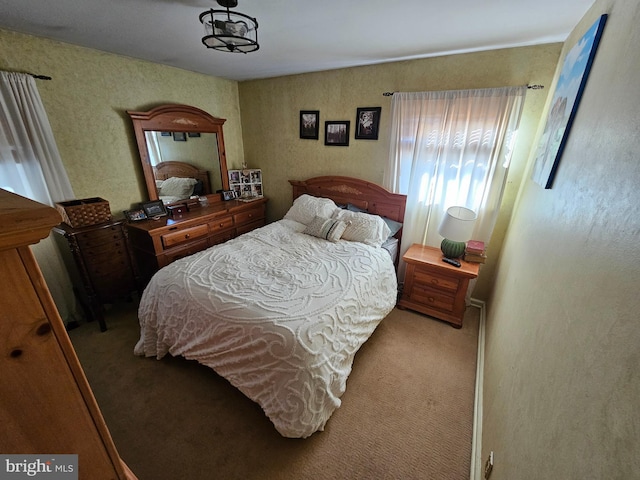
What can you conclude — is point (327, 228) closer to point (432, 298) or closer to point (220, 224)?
point (432, 298)

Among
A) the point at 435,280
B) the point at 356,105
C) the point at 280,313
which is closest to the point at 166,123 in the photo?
the point at 356,105

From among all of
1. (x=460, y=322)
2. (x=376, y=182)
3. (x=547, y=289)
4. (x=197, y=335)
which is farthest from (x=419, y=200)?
(x=197, y=335)

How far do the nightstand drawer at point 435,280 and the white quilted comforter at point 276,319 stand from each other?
1.28ft

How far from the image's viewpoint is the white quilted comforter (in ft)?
4.69

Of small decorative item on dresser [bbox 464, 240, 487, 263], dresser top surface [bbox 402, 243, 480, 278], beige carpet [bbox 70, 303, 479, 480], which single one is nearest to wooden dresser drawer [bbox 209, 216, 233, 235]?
beige carpet [bbox 70, 303, 479, 480]

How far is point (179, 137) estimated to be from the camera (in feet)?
9.93

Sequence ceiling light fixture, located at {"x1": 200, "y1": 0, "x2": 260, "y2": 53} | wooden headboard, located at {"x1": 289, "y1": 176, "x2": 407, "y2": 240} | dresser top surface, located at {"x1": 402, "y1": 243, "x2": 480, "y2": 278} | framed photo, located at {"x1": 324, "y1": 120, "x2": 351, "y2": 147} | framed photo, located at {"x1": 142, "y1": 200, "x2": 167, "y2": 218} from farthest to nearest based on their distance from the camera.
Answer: framed photo, located at {"x1": 324, "y1": 120, "x2": 351, "y2": 147}
wooden headboard, located at {"x1": 289, "y1": 176, "x2": 407, "y2": 240}
framed photo, located at {"x1": 142, "y1": 200, "x2": 167, "y2": 218}
dresser top surface, located at {"x1": 402, "y1": 243, "x2": 480, "y2": 278}
ceiling light fixture, located at {"x1": 200, "y1": 0, "x2": 260, "y2": 53}

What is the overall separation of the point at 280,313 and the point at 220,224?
2016 mm

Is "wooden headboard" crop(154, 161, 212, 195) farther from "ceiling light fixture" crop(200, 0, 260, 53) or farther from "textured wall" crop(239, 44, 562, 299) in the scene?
"ceiling light fixture" crop(200, 0, 260, 53)

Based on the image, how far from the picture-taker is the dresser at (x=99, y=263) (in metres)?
2.18

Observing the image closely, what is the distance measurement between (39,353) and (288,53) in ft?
8.81

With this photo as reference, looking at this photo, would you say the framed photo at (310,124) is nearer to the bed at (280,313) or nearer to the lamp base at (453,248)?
the bed at (280,313)

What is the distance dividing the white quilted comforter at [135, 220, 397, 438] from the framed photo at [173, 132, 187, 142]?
160cm

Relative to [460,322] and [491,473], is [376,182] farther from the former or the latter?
[491,473]
